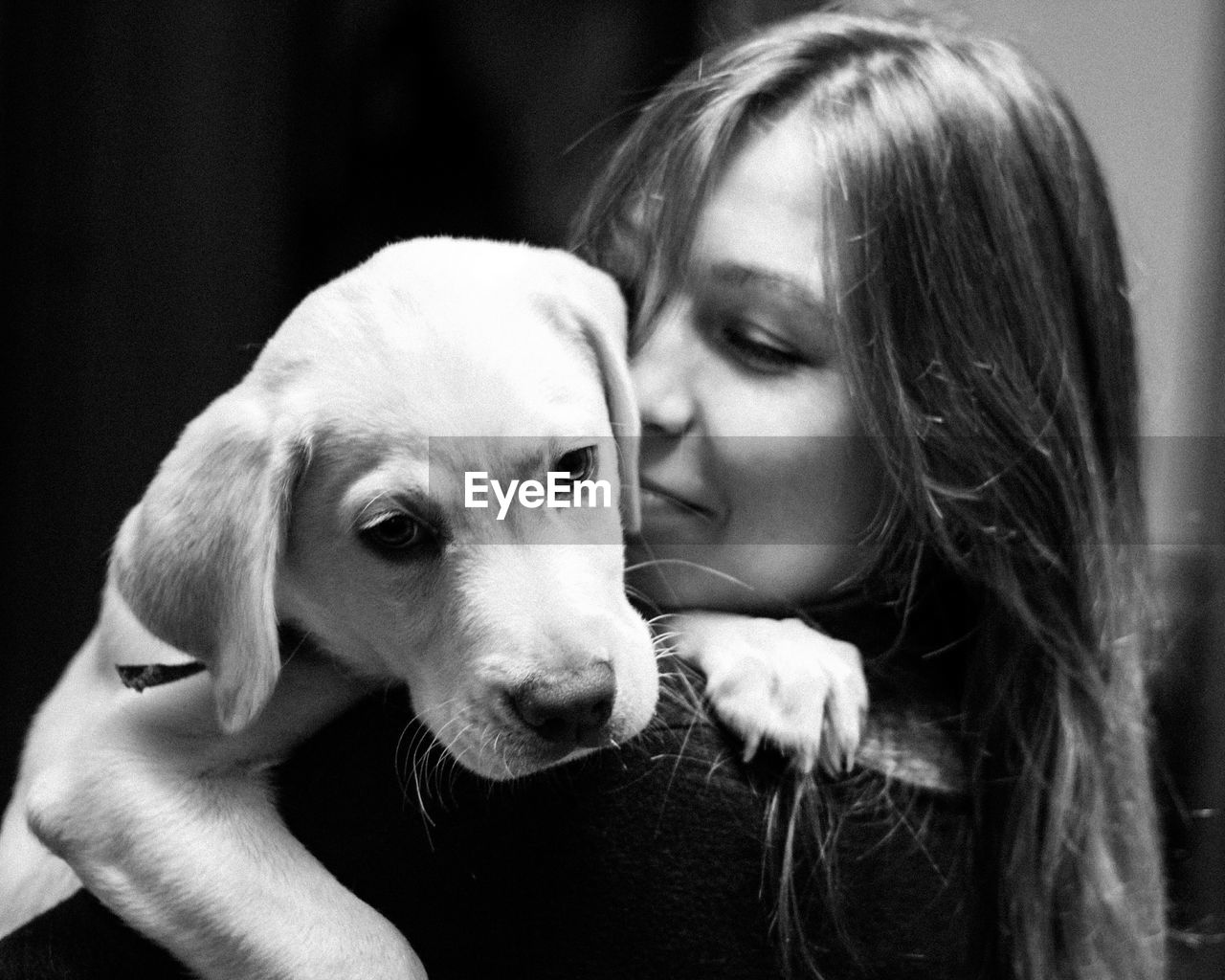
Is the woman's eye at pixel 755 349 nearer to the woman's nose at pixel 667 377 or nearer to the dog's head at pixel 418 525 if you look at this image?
the woman's nose at pixel 667 377

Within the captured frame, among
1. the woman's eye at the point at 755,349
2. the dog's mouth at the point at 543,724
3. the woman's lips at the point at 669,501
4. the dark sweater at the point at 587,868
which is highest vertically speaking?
the woman's eye at the point at 755,349

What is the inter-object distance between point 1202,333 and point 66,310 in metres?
2.99

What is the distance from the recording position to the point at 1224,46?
3416 millimetres

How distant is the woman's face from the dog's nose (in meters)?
0.37

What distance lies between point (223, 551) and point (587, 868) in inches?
19.0

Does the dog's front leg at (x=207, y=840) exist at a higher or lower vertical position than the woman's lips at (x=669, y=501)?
lower

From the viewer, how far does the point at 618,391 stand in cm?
142

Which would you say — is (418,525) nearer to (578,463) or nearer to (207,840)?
(578,463)

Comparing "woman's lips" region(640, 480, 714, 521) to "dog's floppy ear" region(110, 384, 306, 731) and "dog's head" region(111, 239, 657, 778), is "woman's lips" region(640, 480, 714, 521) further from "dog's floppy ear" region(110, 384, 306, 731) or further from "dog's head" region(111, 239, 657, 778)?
"dog's floppy ear" region(110, 384, 306, 731)

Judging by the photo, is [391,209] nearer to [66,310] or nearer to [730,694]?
[66,310]

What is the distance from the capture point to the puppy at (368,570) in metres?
1.18

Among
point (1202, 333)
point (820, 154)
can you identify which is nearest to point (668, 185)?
point (820, 154)

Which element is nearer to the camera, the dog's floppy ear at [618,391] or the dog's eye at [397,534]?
the dog's eye at [397,534]

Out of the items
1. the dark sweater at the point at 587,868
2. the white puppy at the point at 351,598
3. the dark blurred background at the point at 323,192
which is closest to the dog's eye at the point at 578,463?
the white puppy at the point at 351,598
